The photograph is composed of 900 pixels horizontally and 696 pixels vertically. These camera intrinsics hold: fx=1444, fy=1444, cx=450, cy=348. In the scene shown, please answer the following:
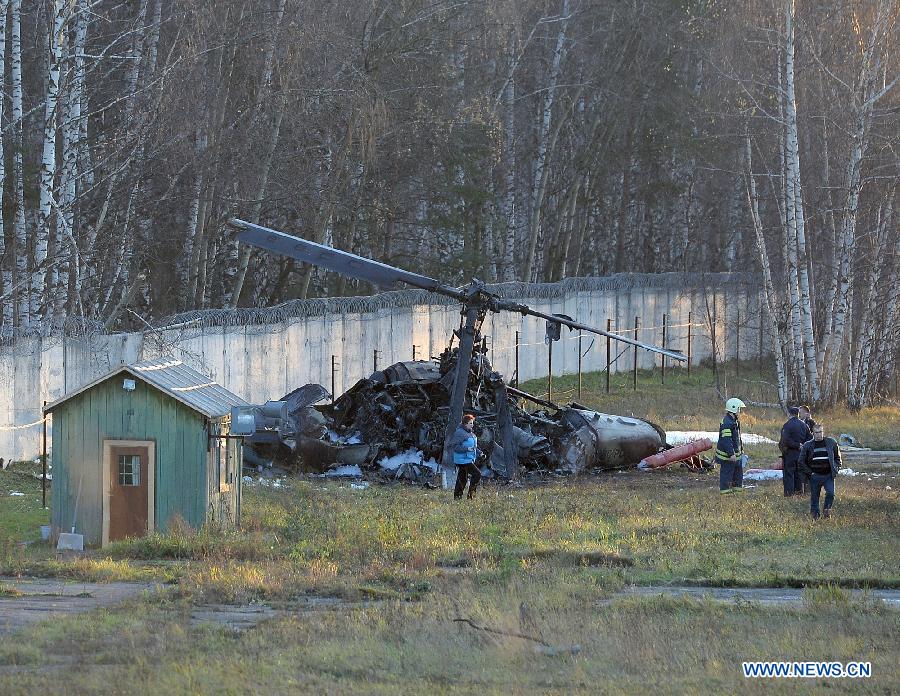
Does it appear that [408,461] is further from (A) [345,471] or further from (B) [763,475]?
(B) [763,475]

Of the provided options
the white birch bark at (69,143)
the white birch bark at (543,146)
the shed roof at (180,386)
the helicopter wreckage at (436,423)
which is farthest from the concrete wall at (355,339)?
the shed roof at (180,386)

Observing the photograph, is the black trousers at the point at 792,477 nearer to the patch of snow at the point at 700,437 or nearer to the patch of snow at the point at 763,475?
the patch of snow at the point at 763,475

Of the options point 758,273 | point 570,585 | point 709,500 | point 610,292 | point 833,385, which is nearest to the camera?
point 570,585

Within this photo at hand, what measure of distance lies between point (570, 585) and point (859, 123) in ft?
75.8

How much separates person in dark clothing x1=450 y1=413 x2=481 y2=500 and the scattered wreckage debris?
2.43 metres

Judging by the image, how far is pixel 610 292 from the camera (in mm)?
Answer: 47656

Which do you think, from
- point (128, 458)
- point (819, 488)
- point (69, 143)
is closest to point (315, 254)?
point (69, 143)

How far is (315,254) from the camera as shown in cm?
2302

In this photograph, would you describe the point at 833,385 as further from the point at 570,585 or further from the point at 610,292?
the point at 570,585

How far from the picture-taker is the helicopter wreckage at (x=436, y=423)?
79.0 feet

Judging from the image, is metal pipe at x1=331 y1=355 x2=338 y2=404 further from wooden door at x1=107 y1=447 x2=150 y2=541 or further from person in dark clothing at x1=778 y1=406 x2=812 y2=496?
wooden door at x1=107 y1=447 x2=150 y2=541

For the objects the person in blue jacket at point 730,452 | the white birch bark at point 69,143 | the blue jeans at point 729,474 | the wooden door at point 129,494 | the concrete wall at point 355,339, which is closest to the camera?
the wooden door at point 129,494

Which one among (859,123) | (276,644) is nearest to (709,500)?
(276,644)

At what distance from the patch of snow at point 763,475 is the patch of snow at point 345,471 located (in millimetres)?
6638
